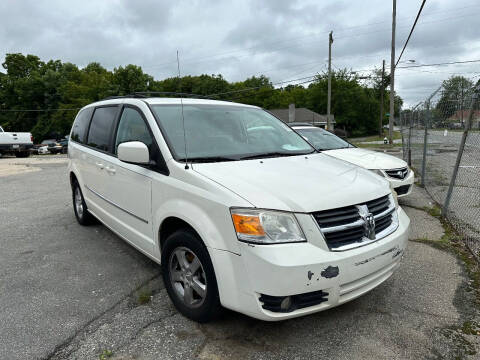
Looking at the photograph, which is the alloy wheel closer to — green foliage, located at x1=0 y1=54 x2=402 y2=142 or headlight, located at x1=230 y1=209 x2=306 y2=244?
headlight, located at x1=230 y1=209 x2=306 y2=244

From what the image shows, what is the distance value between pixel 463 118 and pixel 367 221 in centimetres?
340

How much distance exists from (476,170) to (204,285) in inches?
190

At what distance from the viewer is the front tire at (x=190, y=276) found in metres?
2.46

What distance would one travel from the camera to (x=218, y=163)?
2842mm

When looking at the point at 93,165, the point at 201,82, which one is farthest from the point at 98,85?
the point at 93,165

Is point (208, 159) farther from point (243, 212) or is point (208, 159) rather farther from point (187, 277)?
point (187, 277)

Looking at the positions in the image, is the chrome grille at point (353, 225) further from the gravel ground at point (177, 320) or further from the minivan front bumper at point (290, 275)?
the gravel ground at point (177, 320)

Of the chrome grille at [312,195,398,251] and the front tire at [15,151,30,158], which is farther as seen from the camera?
the front tire at [15,151,30,158]

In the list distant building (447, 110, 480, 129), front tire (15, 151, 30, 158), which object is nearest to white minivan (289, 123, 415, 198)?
distant building (447, 110, 480, 129)

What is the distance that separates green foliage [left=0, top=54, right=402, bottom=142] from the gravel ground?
170 ft

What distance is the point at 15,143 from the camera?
20.8 metres

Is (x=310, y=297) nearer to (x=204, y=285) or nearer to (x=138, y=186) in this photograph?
(x=204, y=285)

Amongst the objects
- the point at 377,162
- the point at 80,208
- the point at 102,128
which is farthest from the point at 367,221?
the point at 80,208

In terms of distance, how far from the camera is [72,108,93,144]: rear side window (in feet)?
16.0
